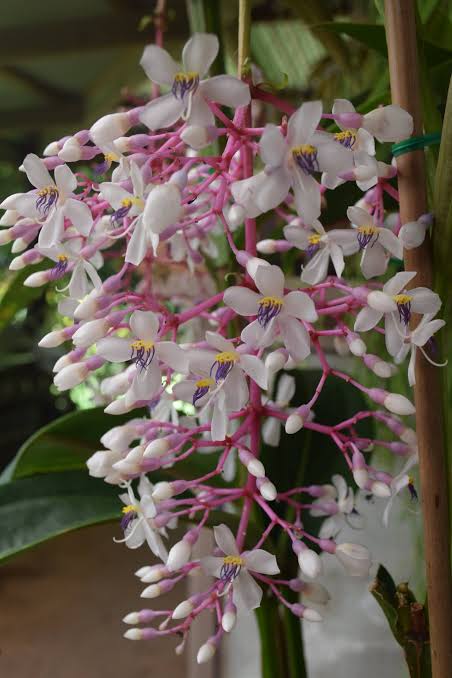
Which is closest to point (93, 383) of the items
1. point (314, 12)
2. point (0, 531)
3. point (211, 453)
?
point (211, 453)

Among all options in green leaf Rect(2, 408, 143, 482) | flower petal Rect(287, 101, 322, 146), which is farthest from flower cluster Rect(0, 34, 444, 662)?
green leaf Rect(2, 408, 143, 482)

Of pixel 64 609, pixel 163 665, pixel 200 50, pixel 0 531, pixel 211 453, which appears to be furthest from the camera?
pixel 64 609

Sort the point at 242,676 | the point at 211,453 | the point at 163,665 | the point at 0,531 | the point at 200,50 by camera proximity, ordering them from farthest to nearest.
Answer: the point at 163,665, the point at 242,676, the point at 211,453, the point at 0,531, the point at 200,50

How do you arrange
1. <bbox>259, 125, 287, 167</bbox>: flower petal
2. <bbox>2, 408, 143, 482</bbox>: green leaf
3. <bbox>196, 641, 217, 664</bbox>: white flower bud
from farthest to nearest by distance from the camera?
<bbox>2, 408, 143, 482</bbox>: green leaf < <bbox>196, 641, 217, 664</bbox>: white flower bud < <bbox>259, 125, 287, 167</bbox>: flower petal

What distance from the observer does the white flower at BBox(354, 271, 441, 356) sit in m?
0.30

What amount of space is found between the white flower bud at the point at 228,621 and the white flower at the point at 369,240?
7.5 inches

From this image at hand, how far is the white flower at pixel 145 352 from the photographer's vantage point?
302 mm

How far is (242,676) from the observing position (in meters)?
0.71

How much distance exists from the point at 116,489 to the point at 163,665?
23.4 inches

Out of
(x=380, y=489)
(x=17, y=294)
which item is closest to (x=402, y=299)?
(x=380, y=489)

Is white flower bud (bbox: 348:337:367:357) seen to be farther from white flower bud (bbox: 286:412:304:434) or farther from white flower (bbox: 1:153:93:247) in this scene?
white flower (bbox: 1:153:93:247)

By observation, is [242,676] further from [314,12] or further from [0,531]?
[314,12]

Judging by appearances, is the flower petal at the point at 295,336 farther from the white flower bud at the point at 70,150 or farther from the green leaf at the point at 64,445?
the green leaf at the point at 64,445

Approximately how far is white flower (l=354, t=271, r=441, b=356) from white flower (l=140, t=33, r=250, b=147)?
111mm
